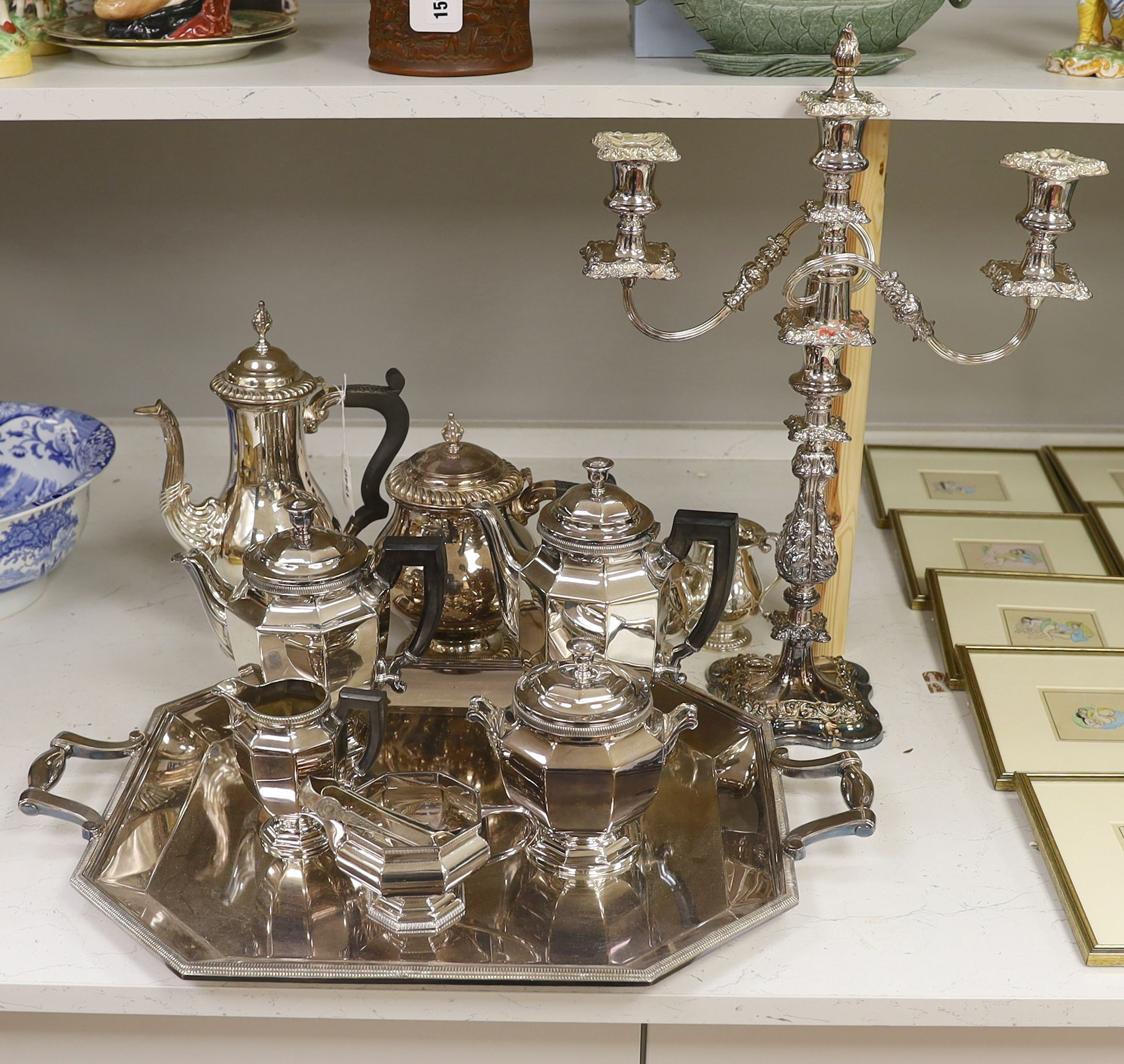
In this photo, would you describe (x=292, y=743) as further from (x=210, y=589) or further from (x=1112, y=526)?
(x=1112, y=526)

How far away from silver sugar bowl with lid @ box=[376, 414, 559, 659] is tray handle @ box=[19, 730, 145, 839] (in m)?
0.26

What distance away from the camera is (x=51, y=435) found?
124cm

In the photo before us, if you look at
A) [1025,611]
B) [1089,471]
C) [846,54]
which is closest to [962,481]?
[1089,471]

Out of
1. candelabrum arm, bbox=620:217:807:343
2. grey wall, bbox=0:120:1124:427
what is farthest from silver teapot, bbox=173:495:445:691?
grey wall, bbox=0:120:1124:427

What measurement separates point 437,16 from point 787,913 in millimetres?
661

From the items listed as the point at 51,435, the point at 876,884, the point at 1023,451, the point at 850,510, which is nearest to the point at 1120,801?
the point at 876,884

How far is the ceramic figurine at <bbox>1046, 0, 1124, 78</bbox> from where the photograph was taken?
90 cm

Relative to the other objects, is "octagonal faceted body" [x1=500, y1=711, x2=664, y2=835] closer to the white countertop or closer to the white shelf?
the white countertop

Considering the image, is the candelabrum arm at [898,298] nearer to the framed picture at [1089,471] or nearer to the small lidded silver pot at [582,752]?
the small lidded silver pot at [582,752]

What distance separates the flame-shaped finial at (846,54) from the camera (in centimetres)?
79

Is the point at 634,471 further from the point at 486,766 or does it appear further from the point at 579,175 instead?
the point at 486,766

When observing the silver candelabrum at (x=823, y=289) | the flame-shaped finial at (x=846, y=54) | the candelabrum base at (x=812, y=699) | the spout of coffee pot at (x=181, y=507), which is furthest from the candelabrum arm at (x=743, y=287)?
the spout of coffee pot at (x=181, y=507)

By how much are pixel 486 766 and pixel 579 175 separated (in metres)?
0.71

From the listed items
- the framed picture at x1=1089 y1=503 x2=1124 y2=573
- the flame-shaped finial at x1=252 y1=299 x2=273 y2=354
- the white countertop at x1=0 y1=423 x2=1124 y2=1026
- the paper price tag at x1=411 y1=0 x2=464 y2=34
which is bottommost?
the white countertop at x1=0 y1=423 x2=1124 y2=1026
